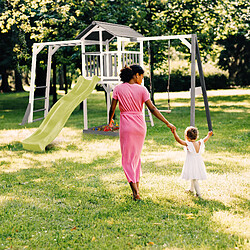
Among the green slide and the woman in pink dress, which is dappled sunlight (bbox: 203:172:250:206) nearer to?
the woman in pink dress

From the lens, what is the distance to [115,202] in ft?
18.3

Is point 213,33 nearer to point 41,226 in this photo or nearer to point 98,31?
point 98,31

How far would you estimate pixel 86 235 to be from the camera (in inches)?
175

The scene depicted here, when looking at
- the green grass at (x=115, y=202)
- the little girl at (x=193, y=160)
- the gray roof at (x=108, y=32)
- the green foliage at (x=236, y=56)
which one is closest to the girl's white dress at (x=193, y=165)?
the little girl at (x=193, y=160)

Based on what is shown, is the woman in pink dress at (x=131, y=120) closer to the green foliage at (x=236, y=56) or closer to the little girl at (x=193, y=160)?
the little girl at (x=193, y=160)

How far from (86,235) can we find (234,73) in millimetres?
30560

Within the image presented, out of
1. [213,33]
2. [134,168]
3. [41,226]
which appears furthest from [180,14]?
[41,226]

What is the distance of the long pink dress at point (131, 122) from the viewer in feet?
18.2

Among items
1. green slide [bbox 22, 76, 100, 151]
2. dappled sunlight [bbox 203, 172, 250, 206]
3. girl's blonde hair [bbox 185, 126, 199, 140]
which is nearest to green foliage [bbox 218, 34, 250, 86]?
green slide [bbox 22, 76, 100, 151]

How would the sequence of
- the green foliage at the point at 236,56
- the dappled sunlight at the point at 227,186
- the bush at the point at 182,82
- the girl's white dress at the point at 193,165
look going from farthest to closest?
the bush at the point at 182,82, the green foliage at the point at 236,56, the dappled sunlight at the point at 227,186, the girl's white dress at the point at 193,165

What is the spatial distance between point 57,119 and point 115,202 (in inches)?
146

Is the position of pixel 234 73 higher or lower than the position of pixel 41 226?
higher

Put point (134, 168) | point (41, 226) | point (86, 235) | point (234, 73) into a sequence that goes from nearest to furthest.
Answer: point (86, 235) < point (41, 226) < point (134, 168) < point (234, 73)

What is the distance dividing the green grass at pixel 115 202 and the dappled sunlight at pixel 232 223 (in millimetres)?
11
